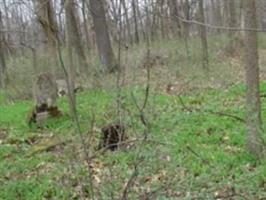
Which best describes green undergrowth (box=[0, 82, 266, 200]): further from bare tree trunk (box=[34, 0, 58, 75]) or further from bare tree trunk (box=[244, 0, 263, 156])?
bare tree trunk (box=[34, 0, 58, 75])

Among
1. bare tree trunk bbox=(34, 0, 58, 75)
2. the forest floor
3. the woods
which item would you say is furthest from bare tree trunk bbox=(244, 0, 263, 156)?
bare tree trunk bbox=(34, 0, 58, 75)

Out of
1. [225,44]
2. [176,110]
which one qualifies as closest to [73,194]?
[176,110]

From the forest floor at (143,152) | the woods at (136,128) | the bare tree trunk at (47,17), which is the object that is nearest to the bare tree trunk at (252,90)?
the woods at (136,128)

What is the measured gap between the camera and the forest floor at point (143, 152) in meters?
5.09

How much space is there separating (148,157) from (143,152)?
7 centimetres

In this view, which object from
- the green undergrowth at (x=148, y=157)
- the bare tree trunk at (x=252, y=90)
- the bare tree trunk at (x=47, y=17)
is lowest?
the green undergrowth at (x=148, y=157)

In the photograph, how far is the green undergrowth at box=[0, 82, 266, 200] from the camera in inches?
202

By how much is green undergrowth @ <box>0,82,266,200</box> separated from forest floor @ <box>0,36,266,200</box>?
0.01 meters

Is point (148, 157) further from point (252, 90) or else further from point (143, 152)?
point (252, 90)

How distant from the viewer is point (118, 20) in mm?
4949

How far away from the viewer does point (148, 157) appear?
4902mm

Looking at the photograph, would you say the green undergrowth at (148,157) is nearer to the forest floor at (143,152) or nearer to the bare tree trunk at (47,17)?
the forest floor at (143,152)

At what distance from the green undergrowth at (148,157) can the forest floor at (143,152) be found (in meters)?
0.01

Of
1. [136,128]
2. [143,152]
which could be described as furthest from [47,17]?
[143,152]
